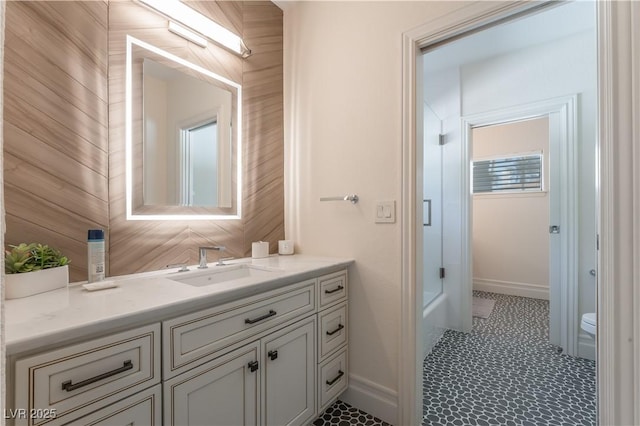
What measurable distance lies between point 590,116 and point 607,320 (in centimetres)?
229

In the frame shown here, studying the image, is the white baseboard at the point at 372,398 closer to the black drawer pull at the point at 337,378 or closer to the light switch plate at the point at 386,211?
the black drawer pull at the point at 337,378

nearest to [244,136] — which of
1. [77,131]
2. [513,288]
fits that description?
[77,131]

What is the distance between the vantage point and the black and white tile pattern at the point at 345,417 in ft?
4.96

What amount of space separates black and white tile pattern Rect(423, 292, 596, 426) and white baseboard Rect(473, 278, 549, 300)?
41.7 inches

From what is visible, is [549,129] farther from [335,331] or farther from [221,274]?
[221,274]

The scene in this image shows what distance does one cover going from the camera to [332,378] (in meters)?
1.54

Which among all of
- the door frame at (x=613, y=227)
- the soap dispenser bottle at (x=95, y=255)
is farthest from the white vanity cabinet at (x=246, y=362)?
the door frame at (x=613, y=227)

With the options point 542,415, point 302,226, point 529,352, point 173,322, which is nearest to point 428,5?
point 302,226

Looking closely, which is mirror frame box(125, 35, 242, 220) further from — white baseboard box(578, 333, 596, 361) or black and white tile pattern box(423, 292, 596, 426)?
white baseboard box(578, 333, 596, 361)

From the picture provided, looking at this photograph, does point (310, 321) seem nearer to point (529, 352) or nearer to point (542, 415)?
point (542, 415)

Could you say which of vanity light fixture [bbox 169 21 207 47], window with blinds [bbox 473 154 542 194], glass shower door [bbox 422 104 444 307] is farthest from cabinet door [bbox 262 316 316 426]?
window with blinds [bbox 473 154 542 194]

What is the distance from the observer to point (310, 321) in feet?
4.53

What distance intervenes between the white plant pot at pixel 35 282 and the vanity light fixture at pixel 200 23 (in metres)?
1.21

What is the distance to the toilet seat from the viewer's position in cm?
192
